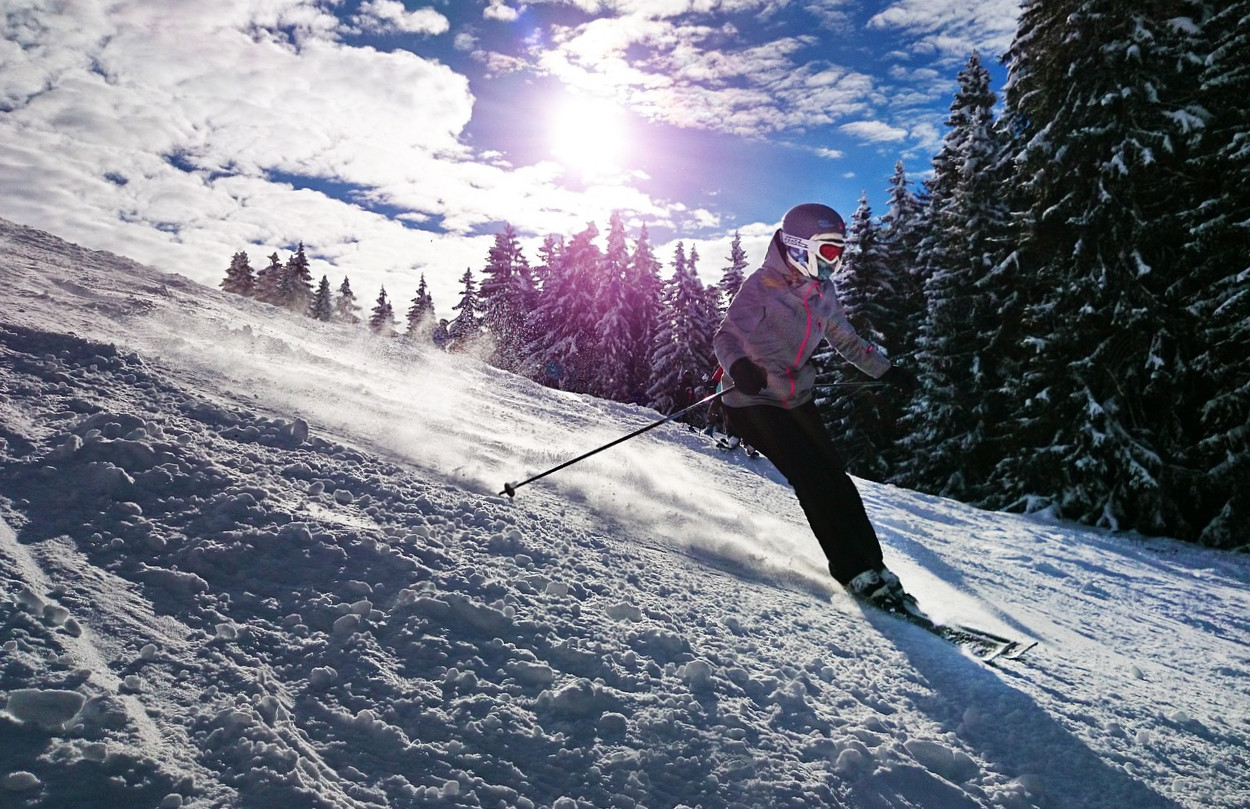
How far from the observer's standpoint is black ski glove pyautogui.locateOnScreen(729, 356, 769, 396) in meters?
4.31

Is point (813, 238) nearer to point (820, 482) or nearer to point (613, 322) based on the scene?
point (820, 482)

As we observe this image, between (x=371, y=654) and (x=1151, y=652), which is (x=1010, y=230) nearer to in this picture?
(x=1151, y=652)

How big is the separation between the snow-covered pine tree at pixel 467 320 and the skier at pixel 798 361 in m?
42.5

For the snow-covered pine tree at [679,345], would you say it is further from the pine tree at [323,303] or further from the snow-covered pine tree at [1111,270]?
the pine tree at [323,303]

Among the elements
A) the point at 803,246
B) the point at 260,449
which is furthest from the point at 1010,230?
the point at 260,449

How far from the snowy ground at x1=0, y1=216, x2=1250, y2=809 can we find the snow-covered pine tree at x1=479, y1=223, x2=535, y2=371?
39275 millimetres

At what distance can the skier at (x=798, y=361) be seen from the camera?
4.35m

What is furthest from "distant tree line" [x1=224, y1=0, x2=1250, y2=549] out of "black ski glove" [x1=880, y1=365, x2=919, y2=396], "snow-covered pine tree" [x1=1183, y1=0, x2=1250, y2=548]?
"black ski glove" [x1=880, y1=365, x2=919, y2=396]

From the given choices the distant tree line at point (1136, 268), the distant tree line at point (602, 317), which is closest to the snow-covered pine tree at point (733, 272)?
the distant tree line at point (602, 317)

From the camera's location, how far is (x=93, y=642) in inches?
82.0

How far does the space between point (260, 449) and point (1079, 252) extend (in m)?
14.1

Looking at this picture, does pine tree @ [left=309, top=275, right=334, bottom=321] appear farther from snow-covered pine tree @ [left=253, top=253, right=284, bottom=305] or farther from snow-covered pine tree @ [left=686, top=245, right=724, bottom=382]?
snow-covered pine tree @ [left=686, top=245, right=724, bottom=382]

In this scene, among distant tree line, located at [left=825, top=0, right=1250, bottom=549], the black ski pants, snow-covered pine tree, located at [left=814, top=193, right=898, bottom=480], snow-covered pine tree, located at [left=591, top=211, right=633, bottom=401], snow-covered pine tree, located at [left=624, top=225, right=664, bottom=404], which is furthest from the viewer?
snow-covered pine tree, located at [left=624, top=225, right=664, bottom=404]

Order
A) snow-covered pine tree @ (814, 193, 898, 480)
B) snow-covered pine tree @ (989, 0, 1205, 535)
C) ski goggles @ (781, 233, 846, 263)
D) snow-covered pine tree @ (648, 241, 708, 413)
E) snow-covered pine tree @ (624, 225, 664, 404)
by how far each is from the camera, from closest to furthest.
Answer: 1. ski goggles @ (781, 233, 846, 263)
2. snow-covered pine tree @ (989, 0, 1205, 535)
3. snow-covered pine tree @ (814, 193, 898, 480)
4. snow-covered pine tree @ (648, 241, 708, 413)
5. snow-covered pine tree @ (624, 225, 664, 404)
